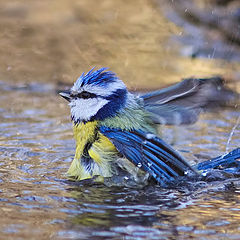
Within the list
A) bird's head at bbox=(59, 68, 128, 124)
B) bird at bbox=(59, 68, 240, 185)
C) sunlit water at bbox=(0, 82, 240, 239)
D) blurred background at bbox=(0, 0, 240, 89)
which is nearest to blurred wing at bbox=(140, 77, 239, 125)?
bird at bbox=(59, 68, 240, 185)

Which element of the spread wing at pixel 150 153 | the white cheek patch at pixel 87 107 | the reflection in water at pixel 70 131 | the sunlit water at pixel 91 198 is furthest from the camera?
the white cheek patch at pixel 87 107

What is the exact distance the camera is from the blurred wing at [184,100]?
4734 millimetres

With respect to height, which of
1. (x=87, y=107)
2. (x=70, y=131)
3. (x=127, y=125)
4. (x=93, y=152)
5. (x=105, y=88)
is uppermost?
(x=105, y=88)

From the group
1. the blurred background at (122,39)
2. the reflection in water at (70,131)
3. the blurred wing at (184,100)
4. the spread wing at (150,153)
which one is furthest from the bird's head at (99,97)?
the blurred background at (122,39)

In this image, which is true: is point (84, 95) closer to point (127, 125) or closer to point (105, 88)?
point (105, 88)

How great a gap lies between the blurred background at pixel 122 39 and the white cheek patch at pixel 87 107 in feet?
8.36

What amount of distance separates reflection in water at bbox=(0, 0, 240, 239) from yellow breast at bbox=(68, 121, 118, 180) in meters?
→ 0.14

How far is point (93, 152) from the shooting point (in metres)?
4.47

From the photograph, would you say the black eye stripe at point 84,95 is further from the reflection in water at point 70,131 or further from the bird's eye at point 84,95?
the reflection in water at point 70,131

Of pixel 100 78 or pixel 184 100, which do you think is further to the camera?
pixel 184 100

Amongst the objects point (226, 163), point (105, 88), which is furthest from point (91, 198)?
point (226, 163)

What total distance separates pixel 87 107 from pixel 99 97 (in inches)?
5.1

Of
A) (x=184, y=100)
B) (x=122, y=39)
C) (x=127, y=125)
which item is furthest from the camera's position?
(x=122, y=39)

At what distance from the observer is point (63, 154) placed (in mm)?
5262
